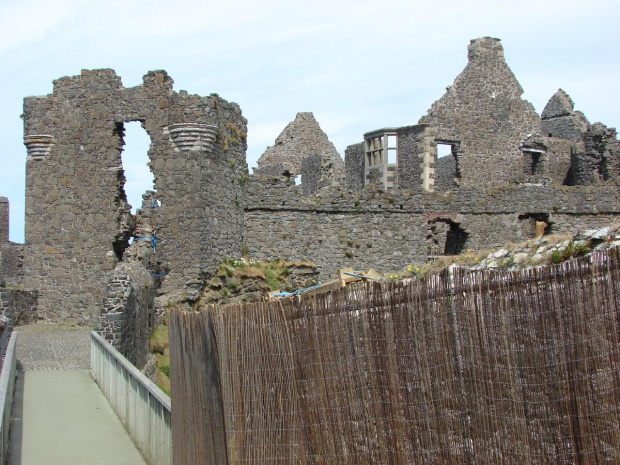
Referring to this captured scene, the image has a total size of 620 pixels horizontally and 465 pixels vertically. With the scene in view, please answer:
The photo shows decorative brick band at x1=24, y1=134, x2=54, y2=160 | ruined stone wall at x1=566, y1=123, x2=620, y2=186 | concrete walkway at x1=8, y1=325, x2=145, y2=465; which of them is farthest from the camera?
ruined stone wall at x1=566, y1=123, x2=620, y2=186

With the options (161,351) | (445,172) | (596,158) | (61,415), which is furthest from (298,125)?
(61,415)

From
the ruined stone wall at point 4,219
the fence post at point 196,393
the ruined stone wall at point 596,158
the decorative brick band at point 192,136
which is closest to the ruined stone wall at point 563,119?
the ruined stone wall at point 596,158

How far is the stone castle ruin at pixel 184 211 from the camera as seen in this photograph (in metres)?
18.4

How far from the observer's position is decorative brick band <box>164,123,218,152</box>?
722 inches

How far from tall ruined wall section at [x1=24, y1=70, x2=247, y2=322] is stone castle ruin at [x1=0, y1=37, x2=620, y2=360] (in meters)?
0.03

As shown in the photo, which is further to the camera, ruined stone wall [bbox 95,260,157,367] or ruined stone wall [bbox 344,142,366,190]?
ruined stone wall [bbox 344,142,366,190]

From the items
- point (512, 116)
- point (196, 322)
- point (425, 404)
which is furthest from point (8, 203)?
point (425, 404)

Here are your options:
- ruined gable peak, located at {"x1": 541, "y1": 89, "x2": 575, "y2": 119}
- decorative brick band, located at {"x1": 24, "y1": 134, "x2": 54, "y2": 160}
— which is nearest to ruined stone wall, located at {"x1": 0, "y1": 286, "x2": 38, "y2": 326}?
decorative brick band, located at {"x1": 24, "y1": 134, "x2": 54, "y2": 160}

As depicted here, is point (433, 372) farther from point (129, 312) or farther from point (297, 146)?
point (297, 146)

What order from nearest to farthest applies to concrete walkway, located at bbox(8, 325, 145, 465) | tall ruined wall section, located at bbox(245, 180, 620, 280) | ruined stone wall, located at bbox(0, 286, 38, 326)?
concrete walkway, located at bbox(8, 325, 145, 465) < ruined stone wall, located at bbox(0, 286, 38, 326) < tall ruined wall section, located at bbox(245, 180, 620, 280)

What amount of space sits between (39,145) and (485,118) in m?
16.7

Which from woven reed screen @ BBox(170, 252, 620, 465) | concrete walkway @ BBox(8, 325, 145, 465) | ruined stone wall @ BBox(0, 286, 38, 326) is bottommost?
concrete walkway @ BBox(8, 325, 145, 465)

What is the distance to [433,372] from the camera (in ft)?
16.0

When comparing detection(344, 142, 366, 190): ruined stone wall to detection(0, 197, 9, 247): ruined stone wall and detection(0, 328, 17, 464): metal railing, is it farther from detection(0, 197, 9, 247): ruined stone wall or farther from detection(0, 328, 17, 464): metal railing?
detection(0, 197, 9, 247): ruined stone wall
